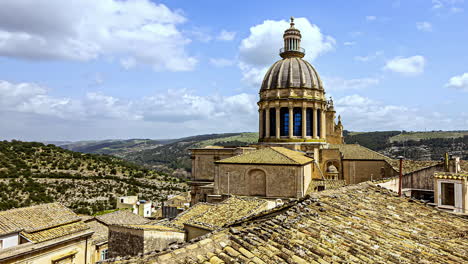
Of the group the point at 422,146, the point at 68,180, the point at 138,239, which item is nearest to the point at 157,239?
the point at 138,239

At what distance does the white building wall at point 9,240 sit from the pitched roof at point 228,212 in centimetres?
626

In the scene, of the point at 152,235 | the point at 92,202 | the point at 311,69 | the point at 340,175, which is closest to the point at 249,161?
the point at 152,235

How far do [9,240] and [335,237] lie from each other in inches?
448

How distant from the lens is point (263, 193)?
69.5 feet

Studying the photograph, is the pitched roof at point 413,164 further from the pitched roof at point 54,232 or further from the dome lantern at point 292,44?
the pitched roof at point 54,232

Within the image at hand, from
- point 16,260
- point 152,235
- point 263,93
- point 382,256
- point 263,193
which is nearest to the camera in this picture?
point 382,256

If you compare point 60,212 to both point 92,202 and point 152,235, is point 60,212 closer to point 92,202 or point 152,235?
point 152,235

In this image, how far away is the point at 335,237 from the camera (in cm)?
561

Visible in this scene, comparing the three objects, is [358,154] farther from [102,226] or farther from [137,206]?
[137,206]

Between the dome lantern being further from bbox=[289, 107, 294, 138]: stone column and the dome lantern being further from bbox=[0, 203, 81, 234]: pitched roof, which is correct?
bbox=[0, 203, 81, 234]: pitched roof

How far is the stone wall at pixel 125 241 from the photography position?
38.5 ft

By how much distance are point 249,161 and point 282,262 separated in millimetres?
16695

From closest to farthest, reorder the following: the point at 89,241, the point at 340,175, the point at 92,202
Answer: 1. the point at 89,241
2. the point at 340,175
3. the point at 92,202

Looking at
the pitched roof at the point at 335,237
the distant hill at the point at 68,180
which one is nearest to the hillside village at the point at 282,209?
the pitched roof at the point at 335,237
